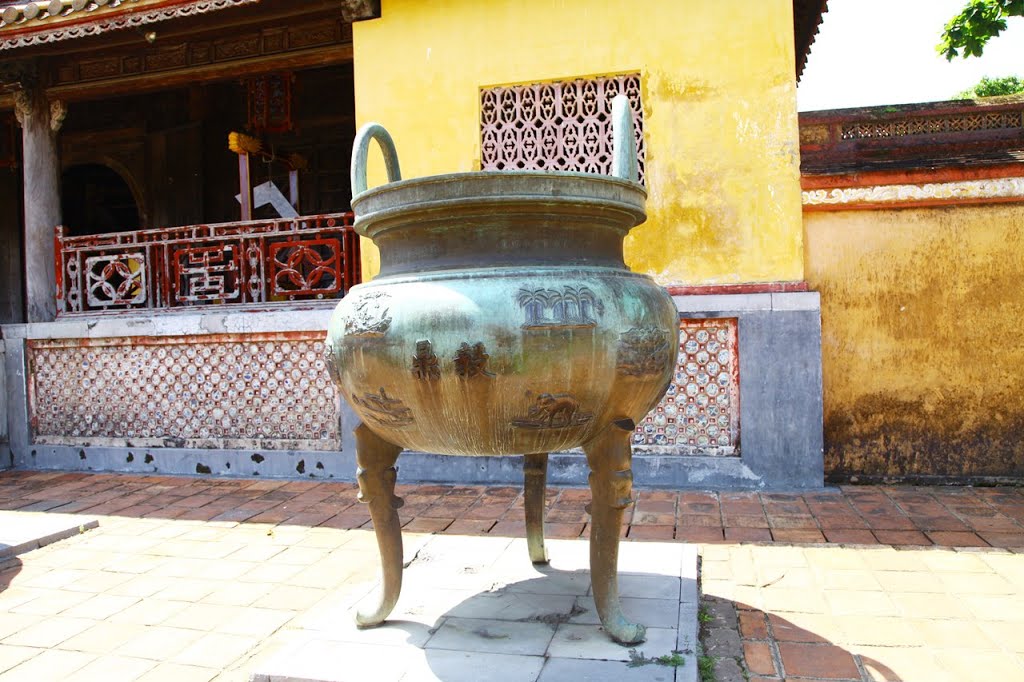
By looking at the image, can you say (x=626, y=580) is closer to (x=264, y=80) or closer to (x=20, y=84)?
(x=264, y=80)

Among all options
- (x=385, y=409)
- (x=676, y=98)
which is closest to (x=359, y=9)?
(x=676, y=98)

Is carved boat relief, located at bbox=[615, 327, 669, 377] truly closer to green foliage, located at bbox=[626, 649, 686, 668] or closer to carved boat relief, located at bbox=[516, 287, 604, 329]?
carved boat relief, located at bbox=[516, 287, 604, 329]

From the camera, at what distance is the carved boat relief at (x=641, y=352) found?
7.50 ft

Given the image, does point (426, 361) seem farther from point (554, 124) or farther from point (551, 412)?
point (554, 124)

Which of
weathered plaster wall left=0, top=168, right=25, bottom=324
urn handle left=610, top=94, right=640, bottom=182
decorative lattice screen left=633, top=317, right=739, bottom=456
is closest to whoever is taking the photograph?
urn handle left=610, top=94, right=640, bottom=182

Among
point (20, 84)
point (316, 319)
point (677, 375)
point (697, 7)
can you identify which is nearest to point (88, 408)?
point (316, 319)

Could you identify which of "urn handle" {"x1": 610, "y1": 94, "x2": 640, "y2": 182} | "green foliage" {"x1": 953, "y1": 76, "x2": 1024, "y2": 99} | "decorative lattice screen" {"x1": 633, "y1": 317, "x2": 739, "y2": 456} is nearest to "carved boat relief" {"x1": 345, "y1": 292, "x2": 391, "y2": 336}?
"urn handle" {"x1": 610, "y1": 94, "x2": 640, "y2": 182}

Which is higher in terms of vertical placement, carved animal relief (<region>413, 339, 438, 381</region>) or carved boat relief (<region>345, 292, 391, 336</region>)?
carved boat relief (<region>345, 292, 391, 336</region>)

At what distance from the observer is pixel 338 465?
583cm

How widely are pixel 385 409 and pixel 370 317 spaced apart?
293mm

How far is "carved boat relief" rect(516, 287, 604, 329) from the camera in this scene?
85.9 inches

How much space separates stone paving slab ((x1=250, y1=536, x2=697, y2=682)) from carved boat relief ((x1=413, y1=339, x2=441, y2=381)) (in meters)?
0.89

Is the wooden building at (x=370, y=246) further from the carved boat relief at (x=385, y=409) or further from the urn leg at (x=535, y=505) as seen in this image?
the carved boat relief at (x=385, y=409)

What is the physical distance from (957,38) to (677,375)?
465 centimetres
